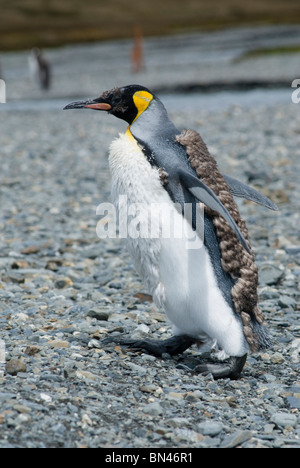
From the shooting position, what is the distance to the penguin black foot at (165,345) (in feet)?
11.4

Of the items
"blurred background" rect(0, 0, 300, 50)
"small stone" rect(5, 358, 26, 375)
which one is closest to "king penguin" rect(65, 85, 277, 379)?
"small stone" rect(5, 358, 26, 375)

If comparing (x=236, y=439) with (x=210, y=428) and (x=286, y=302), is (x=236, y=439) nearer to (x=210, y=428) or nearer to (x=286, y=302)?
(x=210, y=428)

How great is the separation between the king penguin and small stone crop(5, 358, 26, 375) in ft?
2.26

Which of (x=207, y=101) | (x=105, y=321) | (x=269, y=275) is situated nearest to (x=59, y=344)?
(x=105, y=321)

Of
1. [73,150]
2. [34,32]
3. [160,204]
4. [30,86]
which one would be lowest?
[160,204]

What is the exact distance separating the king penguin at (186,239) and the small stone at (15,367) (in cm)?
69

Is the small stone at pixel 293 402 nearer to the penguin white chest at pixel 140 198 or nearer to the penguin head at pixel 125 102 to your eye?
the penguin white chest at pixel 140 198

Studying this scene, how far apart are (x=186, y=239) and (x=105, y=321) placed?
3.22ft

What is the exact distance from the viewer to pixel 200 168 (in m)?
3.27

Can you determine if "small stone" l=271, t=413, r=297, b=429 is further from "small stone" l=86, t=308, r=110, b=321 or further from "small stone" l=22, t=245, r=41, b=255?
"small stone" l=22, t=245, r=41, b=255

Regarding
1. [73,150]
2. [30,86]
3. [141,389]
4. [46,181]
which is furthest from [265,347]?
[30,86]

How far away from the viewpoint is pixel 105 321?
3.96 metres
